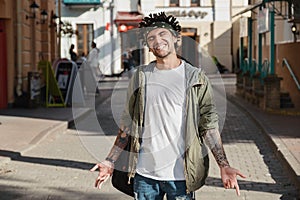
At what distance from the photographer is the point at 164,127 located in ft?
14.1

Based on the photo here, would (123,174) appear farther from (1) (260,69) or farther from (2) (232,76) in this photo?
(2) (232,76)

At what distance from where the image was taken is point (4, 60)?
1741 centimetres

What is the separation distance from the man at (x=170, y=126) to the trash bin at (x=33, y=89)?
13691 mm

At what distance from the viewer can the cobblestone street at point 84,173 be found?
7574mm

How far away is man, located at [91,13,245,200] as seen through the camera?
4289mm

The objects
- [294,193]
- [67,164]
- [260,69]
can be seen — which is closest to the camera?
[294,193]

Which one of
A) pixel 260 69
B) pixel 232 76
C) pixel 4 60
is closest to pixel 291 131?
pixel 260 69

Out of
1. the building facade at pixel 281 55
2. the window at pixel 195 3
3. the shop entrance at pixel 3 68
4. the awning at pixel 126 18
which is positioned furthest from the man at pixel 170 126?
the awning at pixel 126 18

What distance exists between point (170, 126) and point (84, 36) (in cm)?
3415

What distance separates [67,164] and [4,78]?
820 cm

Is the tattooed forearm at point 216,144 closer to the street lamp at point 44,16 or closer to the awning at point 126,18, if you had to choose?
the street lamp at point 44,16

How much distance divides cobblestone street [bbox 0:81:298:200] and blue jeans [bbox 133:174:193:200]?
29.0 inches

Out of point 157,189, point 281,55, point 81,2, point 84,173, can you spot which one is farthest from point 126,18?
point 157,189

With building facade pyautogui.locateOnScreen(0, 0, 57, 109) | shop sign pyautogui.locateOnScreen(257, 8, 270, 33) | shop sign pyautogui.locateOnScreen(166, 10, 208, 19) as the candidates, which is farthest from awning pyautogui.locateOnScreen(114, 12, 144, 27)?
shop sign pyautogui.locateOnScreen(257, 8, 270, 33)
